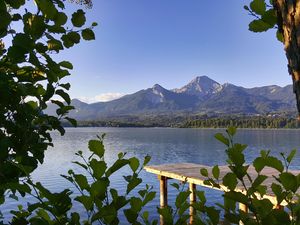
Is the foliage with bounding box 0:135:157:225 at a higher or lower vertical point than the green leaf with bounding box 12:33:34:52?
lower

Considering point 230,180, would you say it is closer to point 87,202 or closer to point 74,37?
point 87,202

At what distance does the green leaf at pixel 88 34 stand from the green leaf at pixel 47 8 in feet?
1.30

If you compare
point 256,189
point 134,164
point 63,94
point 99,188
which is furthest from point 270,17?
point 63,94

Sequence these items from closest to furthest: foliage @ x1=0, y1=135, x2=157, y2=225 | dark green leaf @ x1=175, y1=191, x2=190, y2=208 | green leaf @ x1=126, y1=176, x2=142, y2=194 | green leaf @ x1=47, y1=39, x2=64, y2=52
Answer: foliage @ x1=0, y1=135, x2=157, y2=225 < green leaf @ x1=126, y1=176, x2=142, y2=194 < dark green leaf @ x1=175, y1=191, x2=190, y2=208 < green leaf @ x1=47, y1=39, x2=64, y2=52

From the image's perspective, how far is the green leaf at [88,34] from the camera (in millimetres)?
2187

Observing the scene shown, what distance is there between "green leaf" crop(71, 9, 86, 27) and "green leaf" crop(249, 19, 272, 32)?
34.0 inches

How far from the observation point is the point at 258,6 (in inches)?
59.9

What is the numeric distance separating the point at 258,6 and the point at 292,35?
14.1 inches

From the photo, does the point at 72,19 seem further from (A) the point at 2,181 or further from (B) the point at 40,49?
(A) the point at 2,181

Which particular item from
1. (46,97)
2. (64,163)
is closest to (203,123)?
(64,163)

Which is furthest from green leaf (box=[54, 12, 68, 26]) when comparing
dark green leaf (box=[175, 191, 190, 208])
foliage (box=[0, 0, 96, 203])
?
dark green leaf (box=[175, 191, 190, 208])

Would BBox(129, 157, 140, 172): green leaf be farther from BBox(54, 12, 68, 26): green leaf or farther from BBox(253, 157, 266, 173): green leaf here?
BBox(54, 12, 68, 26): green leaf

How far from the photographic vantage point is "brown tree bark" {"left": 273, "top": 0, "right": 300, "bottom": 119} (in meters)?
1.19

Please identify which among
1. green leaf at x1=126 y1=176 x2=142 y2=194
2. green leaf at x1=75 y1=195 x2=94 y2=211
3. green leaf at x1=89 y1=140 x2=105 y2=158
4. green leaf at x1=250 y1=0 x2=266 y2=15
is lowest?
green leaf at x1=75 y1=195 x2=94 y2=211
